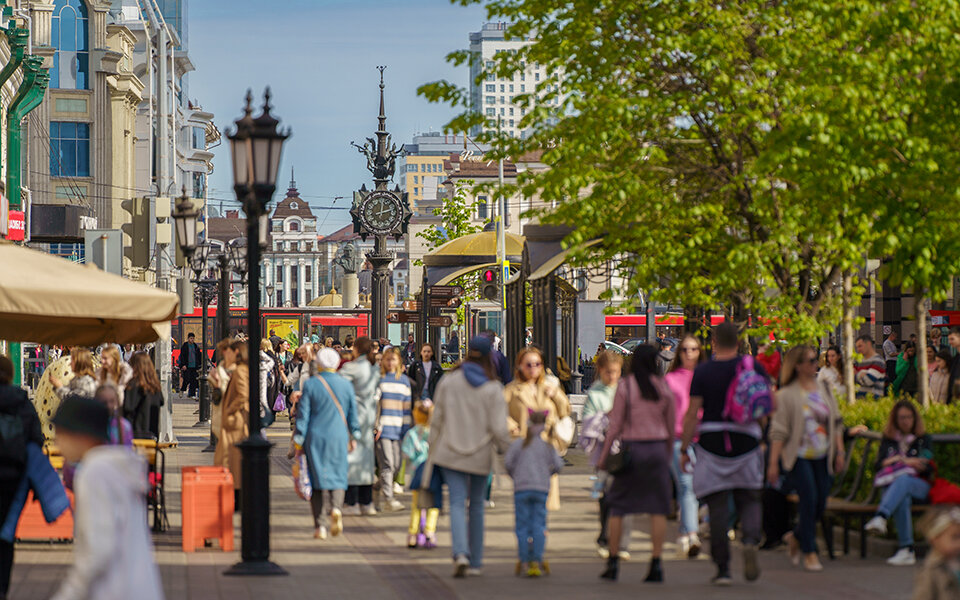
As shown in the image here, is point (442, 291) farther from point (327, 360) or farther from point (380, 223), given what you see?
point (327, 360)

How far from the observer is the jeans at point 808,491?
1048 cm

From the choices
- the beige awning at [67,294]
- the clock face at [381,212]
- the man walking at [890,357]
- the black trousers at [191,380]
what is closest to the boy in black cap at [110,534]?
the beige awning at [67,294]

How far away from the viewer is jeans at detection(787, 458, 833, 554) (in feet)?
34.4

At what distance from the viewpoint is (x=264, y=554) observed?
10.7m

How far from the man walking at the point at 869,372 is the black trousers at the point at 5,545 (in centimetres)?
1133

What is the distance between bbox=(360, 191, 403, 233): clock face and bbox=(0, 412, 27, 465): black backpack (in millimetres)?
31841

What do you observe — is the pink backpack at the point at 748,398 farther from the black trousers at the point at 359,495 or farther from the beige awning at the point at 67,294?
the black trousers at the point at 359,495

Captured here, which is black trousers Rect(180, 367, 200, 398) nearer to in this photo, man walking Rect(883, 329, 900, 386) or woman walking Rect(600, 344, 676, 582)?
man walking Rect(883, 329, 900, 386)

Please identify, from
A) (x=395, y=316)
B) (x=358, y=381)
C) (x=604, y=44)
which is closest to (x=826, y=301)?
(x=604, y=44)

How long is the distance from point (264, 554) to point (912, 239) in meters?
7.75

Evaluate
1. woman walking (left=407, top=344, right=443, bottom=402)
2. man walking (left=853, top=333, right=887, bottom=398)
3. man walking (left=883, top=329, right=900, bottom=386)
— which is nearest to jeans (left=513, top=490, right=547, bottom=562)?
man walking (left=853, top=333, right=887, bottom=398)

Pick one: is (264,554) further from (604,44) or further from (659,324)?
(659,324)

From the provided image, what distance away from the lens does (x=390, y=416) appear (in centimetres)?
1510

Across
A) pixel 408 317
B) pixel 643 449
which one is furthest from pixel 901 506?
pixel 408 317
